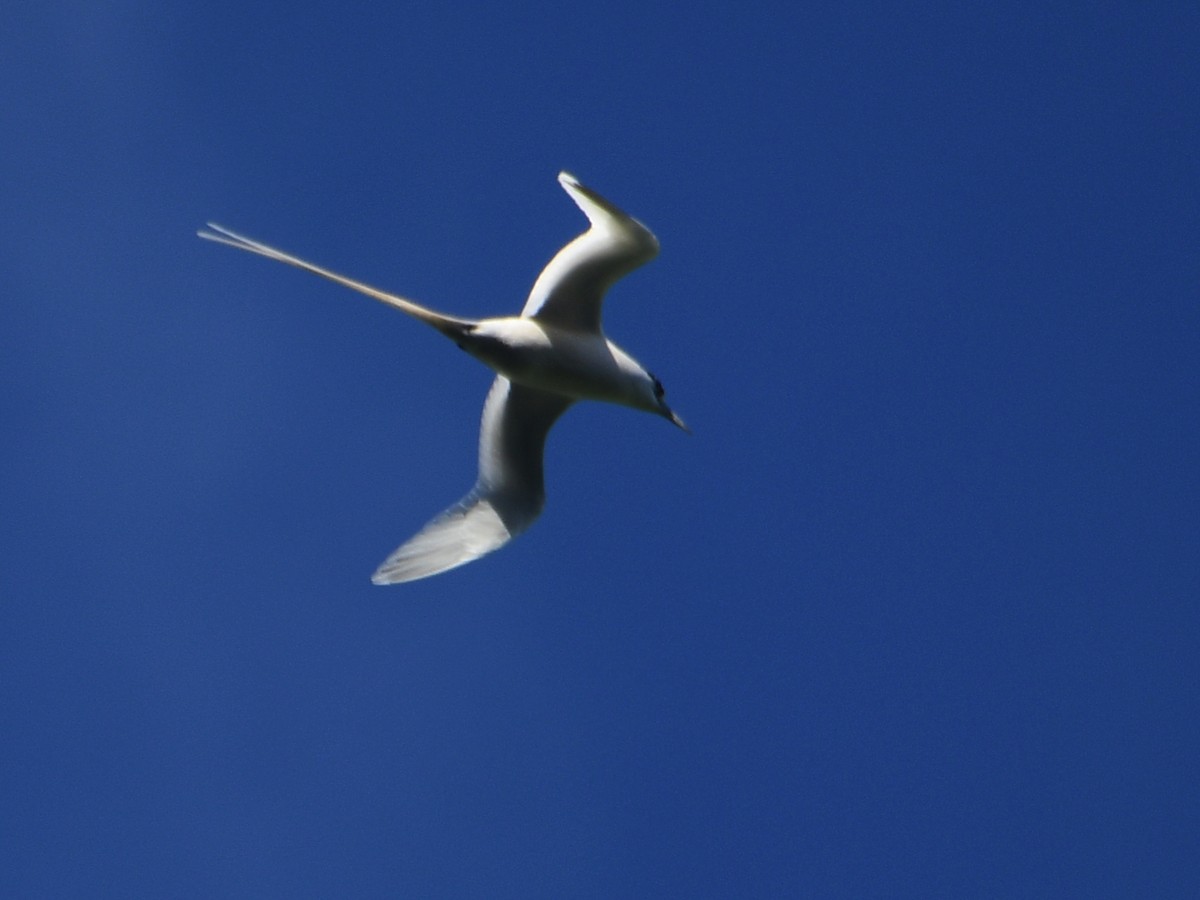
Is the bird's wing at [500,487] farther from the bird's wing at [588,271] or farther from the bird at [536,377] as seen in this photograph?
the bird's wing at [588,271]

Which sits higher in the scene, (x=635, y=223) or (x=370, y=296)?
(x=635, y=223)

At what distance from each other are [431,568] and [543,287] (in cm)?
204

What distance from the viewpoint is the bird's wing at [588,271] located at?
8.84 meters

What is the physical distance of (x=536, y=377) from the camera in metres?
8.82

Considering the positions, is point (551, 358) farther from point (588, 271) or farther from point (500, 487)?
point (500, 487)

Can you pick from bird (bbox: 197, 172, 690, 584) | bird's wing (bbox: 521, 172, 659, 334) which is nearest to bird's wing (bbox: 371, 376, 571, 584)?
bird (bbox: 197, 172, 690, 584)

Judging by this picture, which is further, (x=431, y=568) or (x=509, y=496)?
(x=509, y=496)

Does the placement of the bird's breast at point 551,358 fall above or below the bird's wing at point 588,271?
below

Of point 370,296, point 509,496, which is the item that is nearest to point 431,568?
point 509,496

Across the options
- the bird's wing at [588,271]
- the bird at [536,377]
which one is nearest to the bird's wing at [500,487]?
the bird at [536,377]

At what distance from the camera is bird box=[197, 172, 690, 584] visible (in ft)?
28.0

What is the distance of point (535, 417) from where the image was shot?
9883 mm

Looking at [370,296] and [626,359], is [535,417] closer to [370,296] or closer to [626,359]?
[626,359]

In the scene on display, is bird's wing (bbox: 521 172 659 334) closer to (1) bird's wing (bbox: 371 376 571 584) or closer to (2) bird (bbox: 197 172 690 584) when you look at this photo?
(2) bird (bbox: 197 172 690 584)
